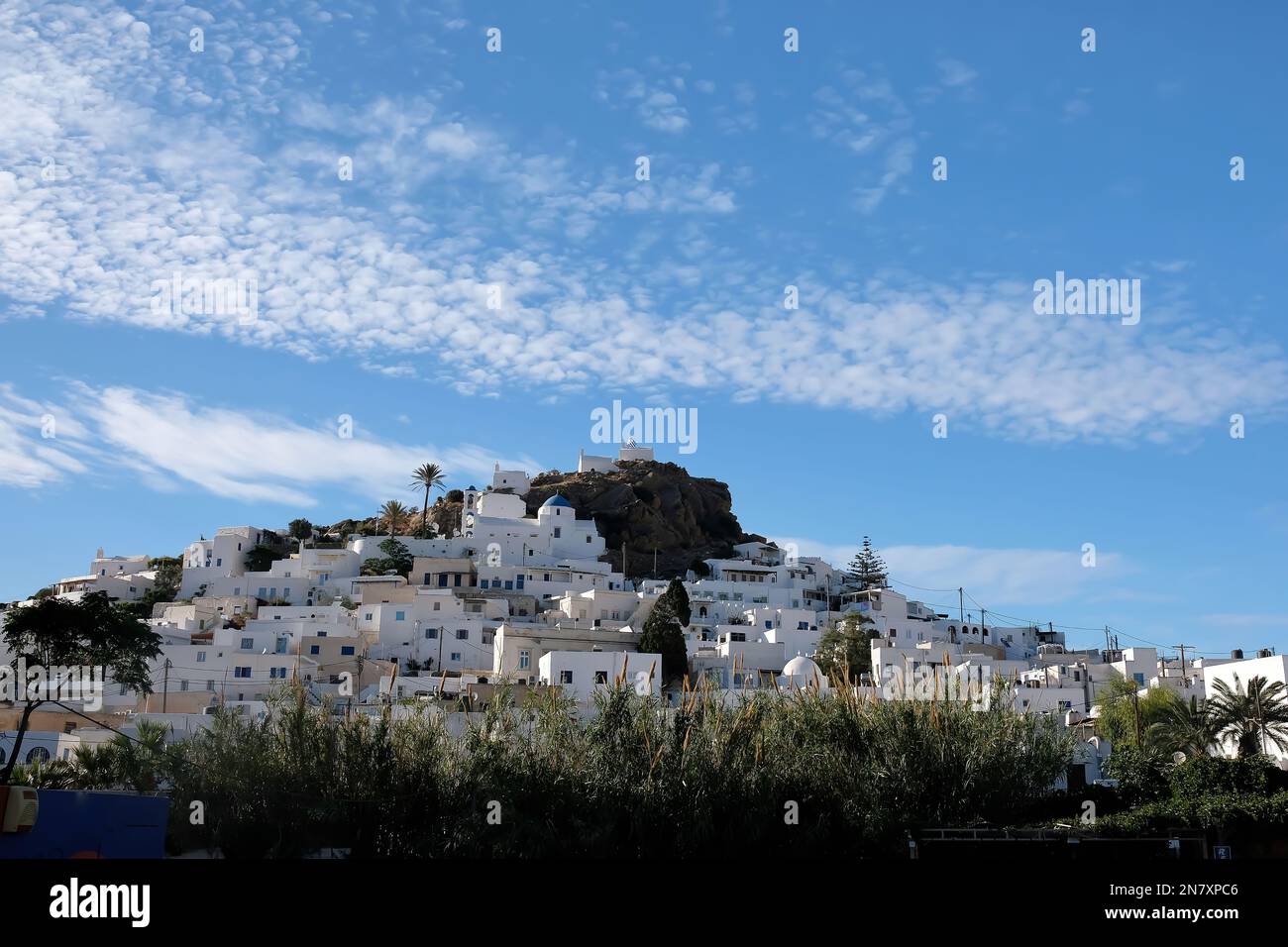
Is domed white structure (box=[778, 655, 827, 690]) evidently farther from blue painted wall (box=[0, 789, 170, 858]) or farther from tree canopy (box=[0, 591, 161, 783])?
blue painted wall (box=[0, 789, 170, 858])

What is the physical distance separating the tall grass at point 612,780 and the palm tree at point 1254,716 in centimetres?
928

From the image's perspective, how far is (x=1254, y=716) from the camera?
3512 cm

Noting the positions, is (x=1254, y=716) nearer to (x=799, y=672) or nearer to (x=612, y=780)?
(x=612, y=780)

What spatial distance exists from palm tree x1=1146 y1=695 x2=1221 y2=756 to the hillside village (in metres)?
1.75

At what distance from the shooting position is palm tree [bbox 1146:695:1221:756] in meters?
35.2

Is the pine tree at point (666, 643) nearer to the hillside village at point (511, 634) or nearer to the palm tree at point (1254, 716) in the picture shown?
A: the hillside village at point (511, 634)

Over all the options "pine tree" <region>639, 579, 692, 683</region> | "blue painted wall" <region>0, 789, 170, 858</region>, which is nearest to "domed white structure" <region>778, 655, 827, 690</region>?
"pine tree" <region>639, 579, 692, 683</region>

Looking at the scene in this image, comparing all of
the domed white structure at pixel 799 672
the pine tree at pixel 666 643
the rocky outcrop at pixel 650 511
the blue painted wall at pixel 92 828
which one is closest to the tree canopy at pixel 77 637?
the blue painted wall at pixel 92 828

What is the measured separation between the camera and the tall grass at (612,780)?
2462cm


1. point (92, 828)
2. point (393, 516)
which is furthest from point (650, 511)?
point (92, 828)

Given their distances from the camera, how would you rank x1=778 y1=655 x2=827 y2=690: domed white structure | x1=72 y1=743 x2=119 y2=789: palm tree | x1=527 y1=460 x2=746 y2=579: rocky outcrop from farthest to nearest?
x1=527 y1=460 x2=746 y2=579: rocky outcrop < x1=778 y1=655 x2=827 y2=690: domed white structure < x1=72 y1=743 x2=119 y2=789: palm tree
